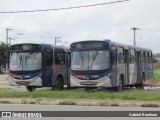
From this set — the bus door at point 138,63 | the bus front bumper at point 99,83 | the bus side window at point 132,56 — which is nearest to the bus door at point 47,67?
the bus front bumper at point 99,83

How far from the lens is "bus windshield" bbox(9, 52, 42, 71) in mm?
25672

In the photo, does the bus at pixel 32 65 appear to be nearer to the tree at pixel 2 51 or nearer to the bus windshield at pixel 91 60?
the bus windshield at pixel 91 60

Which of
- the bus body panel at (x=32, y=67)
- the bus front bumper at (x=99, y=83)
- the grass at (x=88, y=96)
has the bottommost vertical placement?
the grass at (x=88, y=96)

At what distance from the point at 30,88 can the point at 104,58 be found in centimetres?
606

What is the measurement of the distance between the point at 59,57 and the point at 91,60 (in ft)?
13.9

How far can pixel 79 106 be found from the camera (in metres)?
18.5

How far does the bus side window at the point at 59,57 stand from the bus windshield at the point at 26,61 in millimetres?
1830

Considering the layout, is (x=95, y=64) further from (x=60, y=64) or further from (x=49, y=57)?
(x=60, y=64)

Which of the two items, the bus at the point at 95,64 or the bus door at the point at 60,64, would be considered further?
the bus door at the point at 60,64

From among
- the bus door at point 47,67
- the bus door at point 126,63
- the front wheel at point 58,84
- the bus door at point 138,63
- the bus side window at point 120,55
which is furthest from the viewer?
the bus door at point 138,63

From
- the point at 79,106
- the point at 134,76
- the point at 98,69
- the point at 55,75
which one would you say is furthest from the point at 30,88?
the point at 79,106

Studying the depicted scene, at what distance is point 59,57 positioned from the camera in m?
27.8

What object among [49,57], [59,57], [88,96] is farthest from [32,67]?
[88,96]

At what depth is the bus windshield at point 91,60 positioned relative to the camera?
78.6ft
